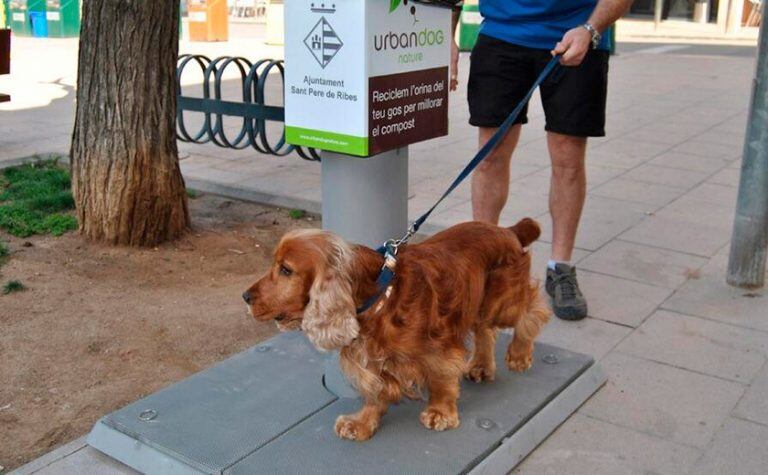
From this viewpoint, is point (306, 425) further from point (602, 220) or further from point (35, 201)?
point (35, 201)

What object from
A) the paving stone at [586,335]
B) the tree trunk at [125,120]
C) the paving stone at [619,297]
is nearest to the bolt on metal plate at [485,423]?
the paving stone at [586,335]

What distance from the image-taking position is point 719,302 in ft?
15.3

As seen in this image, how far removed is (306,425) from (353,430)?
0.75 feet

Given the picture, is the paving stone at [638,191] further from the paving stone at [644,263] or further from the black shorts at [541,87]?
the black shorts at [541,87]

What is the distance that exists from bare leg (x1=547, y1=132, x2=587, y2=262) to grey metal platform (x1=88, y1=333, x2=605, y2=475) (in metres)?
1.01

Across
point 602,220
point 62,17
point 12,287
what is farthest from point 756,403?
point 62,17

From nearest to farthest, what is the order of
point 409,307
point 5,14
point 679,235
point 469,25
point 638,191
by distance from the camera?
point 409,307 → point 679,235 → point 638,191 → point 469,25 → point 5,14

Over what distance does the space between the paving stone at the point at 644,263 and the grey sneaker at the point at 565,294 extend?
2.12 feet

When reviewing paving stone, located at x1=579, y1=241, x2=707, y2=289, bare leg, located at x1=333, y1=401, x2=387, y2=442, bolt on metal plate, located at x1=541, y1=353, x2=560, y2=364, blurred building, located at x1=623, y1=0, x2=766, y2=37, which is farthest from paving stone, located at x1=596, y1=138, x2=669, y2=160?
blurred building, located at x1=623, y1=0, x2=766, y2=37

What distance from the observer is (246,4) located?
31109mm

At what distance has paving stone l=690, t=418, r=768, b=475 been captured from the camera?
309 centimetres

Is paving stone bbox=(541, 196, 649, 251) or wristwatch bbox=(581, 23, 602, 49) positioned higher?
wristwatch bbox=(581, 23, 602, 49)

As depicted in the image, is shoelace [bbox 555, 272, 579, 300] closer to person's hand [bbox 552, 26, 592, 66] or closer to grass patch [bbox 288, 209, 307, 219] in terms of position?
person's hand [bbox 552, 26, 592, 66]

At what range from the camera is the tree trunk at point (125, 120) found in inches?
207
